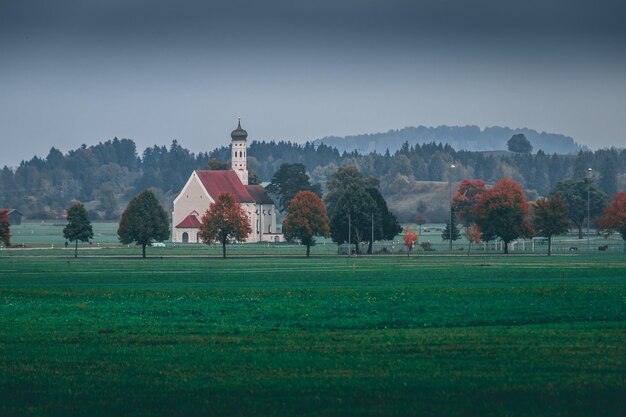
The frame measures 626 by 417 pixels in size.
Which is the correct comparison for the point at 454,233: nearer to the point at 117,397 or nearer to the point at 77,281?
the point at 77,281

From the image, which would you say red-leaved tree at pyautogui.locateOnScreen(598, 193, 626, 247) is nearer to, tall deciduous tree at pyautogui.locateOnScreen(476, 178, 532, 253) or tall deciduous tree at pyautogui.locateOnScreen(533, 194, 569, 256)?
tall deciduous tree at pyautogui.locateOnScreen(533, 194, 569, 256)

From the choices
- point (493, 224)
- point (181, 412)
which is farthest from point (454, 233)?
point (181, 412)

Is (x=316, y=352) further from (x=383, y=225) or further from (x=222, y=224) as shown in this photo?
(x=383, y=225)

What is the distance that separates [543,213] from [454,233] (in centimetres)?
3548

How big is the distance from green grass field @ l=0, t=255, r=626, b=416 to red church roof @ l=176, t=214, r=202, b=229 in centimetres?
13473

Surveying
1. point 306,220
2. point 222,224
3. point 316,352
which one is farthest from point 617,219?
point 316,352

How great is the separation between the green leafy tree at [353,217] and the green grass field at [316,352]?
84.2 m

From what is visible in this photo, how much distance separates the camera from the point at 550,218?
13675cm

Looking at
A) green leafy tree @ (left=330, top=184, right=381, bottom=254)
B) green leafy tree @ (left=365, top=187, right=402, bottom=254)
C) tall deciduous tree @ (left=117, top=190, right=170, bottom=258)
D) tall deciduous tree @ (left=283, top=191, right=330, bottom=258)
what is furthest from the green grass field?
green leafy tree @ (left=365, top=187, right=402, bottom=254)

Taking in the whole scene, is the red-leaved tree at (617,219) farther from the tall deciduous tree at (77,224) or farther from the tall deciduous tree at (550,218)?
the tall deciduous tree at (77,224)

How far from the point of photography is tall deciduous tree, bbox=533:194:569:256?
136875 millimetres

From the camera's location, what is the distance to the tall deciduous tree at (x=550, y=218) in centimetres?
13688

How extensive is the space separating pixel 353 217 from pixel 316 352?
109660 mm

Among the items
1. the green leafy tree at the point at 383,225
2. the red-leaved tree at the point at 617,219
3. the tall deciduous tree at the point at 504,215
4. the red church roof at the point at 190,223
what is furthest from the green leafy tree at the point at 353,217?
the red church roof at the point at 190,223
